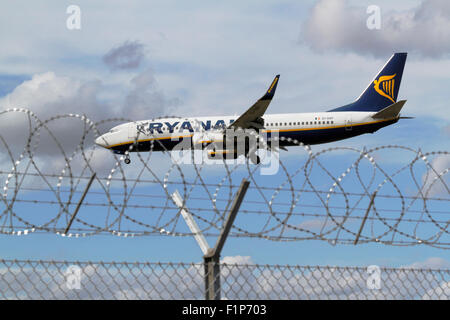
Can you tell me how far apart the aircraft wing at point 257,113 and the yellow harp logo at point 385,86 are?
54.9 feet

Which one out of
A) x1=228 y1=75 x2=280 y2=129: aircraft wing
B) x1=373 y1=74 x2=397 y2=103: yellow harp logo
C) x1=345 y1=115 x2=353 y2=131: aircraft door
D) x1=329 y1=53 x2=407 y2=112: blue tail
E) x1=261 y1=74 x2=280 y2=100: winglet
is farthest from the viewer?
x1=373 y1=74 x2=397 y2=103: yellow harp logo

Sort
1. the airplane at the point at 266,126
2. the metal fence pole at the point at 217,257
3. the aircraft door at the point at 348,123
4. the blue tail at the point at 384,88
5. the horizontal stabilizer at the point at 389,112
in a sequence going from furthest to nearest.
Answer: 1. the blue tail at the point at 384,88
2. the aircraft door at the point at 348,123
3. the horizontal stabilizer at the point at 389,112
4. the airplane at the point at 266,126
5. the metal fence pole at the point at 217,257

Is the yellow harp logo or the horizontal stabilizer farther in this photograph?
the yellow harp logo

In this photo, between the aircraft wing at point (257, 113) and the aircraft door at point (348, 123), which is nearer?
the aircraft wing at point (257, 113)

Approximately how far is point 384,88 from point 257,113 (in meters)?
18.9

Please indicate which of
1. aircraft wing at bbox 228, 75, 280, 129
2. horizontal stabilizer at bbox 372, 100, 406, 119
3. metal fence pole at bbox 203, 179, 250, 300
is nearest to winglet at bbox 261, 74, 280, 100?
aircraft wing at bbox 228, 75, 280, 129

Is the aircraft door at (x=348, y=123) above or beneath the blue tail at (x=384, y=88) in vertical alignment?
beneath

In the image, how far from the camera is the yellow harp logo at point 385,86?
206 feet

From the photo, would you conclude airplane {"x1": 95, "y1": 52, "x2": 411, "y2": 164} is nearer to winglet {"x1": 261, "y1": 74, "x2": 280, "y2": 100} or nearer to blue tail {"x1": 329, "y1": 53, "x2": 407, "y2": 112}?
winglet {"x1": 261, "y1": 74, "x2": 280, "y2": 100}

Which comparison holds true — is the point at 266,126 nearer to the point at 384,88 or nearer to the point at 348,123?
the point at 348,123

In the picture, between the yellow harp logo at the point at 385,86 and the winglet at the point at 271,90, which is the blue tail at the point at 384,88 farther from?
the winglet at the point at 271,90

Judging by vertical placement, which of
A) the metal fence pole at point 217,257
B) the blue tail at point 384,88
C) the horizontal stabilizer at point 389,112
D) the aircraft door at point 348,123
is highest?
the blue tail at point 384,88

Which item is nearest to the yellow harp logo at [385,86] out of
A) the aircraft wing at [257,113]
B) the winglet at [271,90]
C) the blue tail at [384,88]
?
the blue tail at [384,88]

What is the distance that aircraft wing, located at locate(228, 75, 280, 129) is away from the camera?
4598 cm
